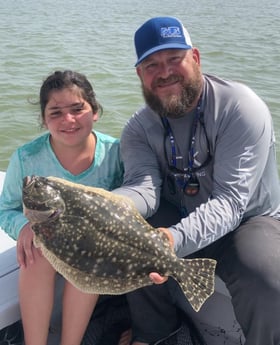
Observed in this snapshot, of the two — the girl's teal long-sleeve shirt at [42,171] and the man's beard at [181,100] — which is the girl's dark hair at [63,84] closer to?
the girl's teal long-sleeve shirt at [42,171]

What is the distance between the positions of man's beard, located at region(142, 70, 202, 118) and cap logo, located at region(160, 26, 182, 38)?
0.96 ft

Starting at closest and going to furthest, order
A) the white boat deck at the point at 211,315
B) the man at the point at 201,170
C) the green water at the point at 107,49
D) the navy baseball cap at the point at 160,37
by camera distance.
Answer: the man at the point at 201,170 < the navy baseball cap at the point at 160,37 < the white boat deck at the point at 211,315 < the green water at the point at 107,49

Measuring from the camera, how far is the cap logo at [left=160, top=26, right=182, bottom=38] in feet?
10.6

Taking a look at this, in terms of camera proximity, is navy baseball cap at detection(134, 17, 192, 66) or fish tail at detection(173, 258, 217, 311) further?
navy baseball cap at detection(134, 17, 192, 66)

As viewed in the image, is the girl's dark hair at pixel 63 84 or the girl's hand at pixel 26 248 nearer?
the girl's hand at pixel 26 248

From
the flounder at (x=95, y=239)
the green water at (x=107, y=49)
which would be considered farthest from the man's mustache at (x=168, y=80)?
the green water at (x=107, y=49)

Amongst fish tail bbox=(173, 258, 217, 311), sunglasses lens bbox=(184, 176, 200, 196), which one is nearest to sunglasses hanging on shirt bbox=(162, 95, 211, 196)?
sunglasses lens bbox=(184, 176, 200, 196)

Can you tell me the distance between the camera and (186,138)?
3.33 m

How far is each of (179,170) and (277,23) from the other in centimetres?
1723

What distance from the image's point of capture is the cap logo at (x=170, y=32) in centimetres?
324

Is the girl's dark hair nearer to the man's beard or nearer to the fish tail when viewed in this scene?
the man's beard

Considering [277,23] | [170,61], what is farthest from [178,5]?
[170,61]

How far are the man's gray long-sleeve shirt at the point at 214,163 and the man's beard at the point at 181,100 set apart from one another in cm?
7

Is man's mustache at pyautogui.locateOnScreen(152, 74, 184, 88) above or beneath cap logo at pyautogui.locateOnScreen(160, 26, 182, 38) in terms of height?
beneath
